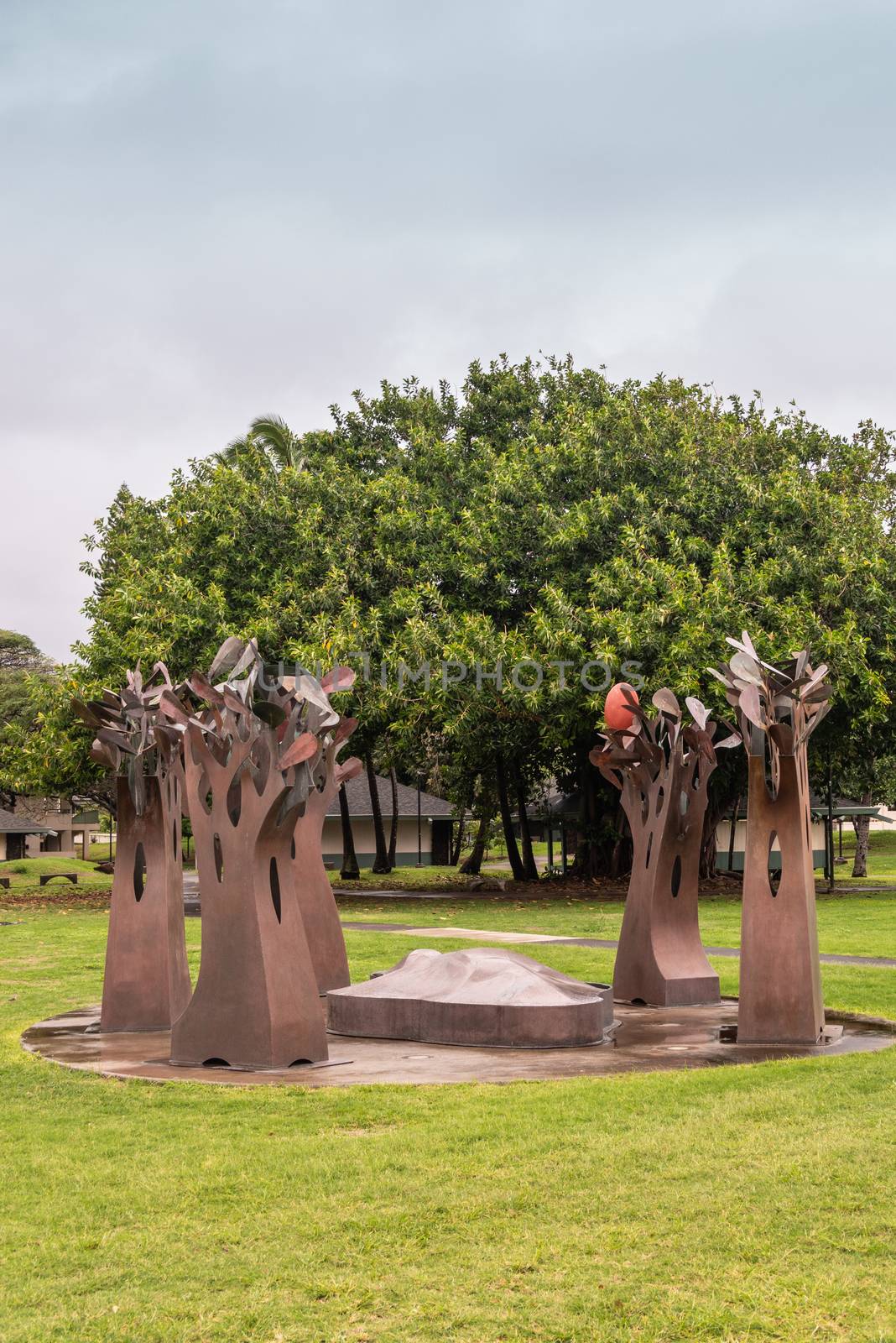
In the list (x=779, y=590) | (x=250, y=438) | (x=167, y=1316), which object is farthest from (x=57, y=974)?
(x=250, y=438)

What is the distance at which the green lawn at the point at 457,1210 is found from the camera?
487 cm

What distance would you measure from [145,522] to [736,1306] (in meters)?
28.7

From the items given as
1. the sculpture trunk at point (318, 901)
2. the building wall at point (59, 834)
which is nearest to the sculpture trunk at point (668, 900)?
the sculpture trunk at point (318, 901)

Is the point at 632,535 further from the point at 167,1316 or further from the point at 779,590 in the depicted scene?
the point at 167,1316

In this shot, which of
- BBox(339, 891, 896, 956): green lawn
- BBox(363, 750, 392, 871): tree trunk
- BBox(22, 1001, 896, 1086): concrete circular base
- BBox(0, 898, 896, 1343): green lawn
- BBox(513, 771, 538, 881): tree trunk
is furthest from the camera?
BBox(363, 750, 392, 871): tree trunk

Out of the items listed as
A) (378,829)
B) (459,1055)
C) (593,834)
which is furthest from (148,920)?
(378,829)

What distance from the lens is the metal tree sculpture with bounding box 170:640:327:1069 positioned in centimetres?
988

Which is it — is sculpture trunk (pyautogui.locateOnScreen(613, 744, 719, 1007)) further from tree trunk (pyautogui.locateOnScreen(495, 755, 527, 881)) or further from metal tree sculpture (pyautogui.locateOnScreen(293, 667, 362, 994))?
tree trunk (pyautogui.locateOnScreen(495, 755, 527, 881))

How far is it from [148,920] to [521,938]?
8.80m

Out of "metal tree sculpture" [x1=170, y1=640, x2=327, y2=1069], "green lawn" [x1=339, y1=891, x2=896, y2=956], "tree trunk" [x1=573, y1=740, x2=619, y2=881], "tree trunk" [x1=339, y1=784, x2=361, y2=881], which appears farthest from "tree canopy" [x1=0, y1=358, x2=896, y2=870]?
"metal tree sculpture" [x1=170, y1=640, x2=327, y2=1069]

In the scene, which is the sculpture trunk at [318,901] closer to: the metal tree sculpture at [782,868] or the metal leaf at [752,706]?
the metal tree sculpture at [782,868]

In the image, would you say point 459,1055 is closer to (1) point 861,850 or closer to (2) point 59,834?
(1) point 861,850

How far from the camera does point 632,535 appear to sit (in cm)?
2669

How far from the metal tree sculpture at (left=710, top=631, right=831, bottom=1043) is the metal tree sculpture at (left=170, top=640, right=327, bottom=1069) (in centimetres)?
342
